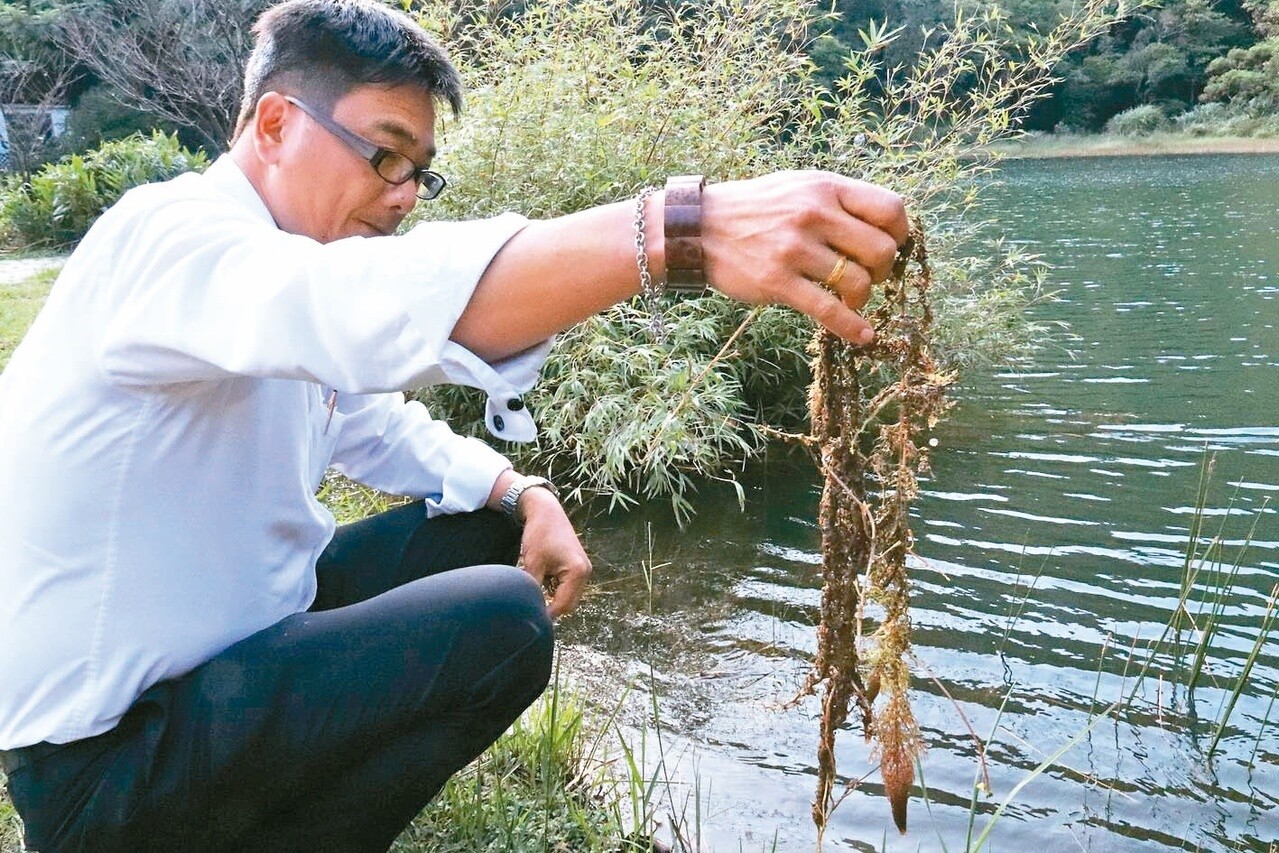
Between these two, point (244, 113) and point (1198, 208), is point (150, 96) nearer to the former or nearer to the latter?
point (1198, 208)

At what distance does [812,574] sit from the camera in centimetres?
486

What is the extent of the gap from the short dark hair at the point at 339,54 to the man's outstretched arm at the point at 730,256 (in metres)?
0.73

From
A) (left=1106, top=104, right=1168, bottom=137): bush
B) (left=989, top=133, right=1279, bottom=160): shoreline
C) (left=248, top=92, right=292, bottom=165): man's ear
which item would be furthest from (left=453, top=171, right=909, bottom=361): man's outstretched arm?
(left=1106, top=104, right=1168, bottom=137): bush

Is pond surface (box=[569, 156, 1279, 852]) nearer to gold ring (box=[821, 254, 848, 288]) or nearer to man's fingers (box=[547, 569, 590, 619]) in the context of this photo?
man's fingers (box=[547, 569, 590, 619])

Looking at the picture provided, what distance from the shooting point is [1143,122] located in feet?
121

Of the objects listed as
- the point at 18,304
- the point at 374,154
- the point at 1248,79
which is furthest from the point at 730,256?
the point at 1248,79

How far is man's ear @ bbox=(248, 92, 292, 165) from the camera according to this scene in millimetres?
1868

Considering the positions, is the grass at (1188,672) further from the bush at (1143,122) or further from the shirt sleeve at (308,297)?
the bush at (1143,122)

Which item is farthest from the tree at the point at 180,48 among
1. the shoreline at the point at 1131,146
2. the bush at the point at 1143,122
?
the bush at the point at 1143,122

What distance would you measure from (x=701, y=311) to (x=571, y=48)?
1.88 meters

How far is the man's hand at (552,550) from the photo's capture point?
2.49 m

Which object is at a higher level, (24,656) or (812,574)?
(24,656)

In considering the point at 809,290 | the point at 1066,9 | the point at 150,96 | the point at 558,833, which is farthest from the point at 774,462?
the point at 1066,9

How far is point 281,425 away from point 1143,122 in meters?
40.2
